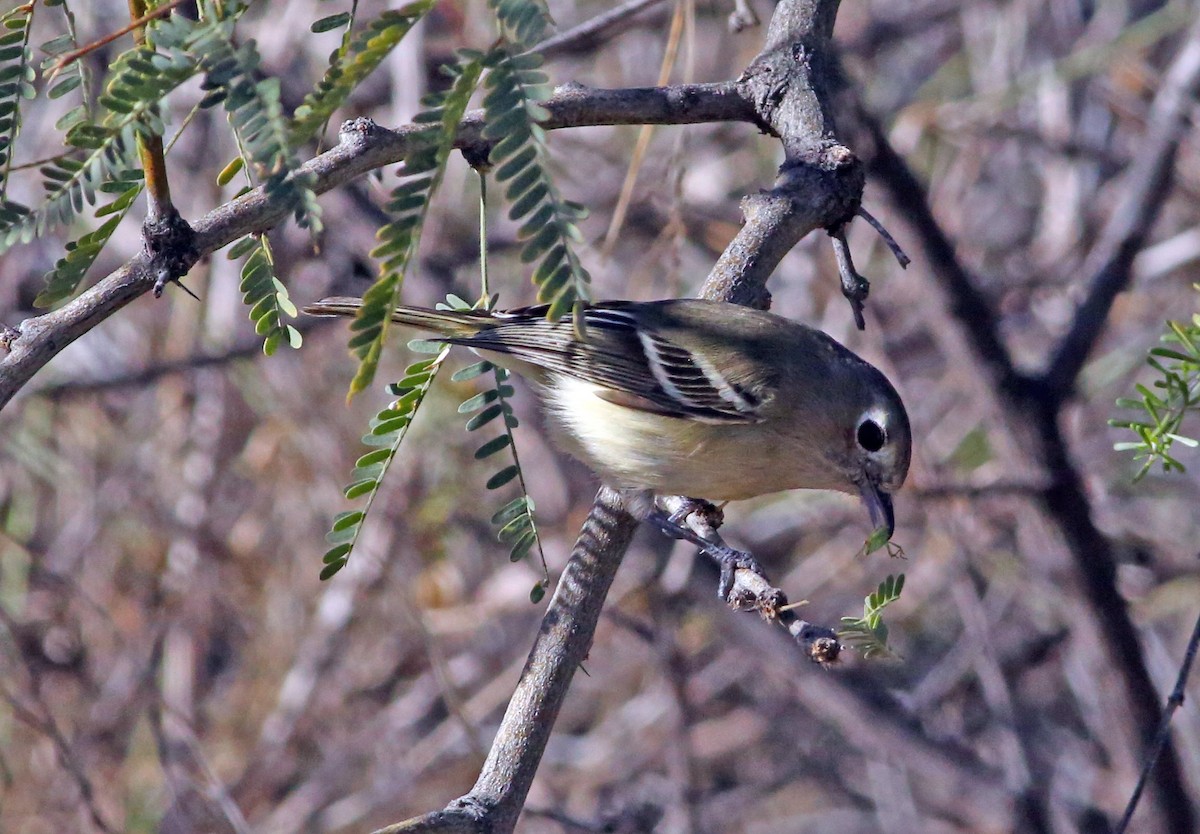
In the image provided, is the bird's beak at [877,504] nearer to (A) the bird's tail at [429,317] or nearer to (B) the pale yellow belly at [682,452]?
(B) the pale yellow belly at [682,452]

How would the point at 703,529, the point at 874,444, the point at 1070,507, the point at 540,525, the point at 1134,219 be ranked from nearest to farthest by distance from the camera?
the point at 703,529 → the point at 874,444 → the point at 1070,507 → the point at 1134,219 → the point at 540,525

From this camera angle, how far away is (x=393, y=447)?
228 cm

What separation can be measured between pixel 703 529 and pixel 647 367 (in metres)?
0.72

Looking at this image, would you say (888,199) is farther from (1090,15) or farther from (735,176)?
(1090,15)

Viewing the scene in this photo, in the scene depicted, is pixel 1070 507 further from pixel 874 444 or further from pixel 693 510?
pixel 693 510

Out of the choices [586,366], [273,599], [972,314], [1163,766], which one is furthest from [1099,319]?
[273,599]

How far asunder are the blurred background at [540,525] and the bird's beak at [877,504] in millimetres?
1630

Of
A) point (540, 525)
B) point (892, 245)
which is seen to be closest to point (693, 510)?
point (892, 245)

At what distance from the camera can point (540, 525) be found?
560cm

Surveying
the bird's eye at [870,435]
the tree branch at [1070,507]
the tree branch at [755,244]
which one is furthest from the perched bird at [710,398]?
the tree branch at [1070,507]

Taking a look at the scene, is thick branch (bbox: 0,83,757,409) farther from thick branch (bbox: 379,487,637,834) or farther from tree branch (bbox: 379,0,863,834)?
thick branch (bbox: 379,487,637,834)

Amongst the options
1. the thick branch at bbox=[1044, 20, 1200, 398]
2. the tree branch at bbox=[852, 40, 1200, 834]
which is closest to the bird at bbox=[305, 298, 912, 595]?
the tree branch at bbox=[852, 40, 1200, 834]

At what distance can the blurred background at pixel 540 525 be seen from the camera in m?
5.08

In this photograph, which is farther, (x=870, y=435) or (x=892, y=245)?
(x=870, y=435)
